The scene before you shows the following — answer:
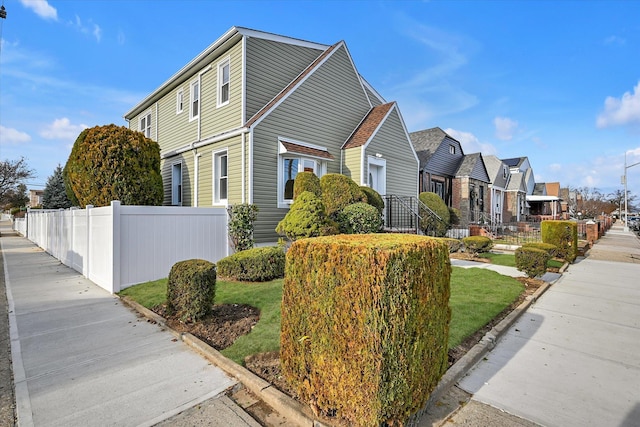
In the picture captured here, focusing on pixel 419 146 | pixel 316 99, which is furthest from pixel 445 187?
pixel 316 99

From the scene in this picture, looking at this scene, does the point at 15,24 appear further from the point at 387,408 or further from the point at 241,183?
the point at 387,408

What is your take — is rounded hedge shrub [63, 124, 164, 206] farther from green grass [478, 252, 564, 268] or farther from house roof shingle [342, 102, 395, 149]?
green grass [478, 252, 564, 268]

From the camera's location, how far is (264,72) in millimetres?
10531

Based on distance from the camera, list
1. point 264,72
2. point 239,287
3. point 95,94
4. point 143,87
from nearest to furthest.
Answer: point 239,287 → point 264,72 → point 95,94 → point 143,87

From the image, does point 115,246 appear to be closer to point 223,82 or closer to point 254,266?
point 254,266

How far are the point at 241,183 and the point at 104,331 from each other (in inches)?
235

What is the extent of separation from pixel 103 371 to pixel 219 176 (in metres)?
8.41

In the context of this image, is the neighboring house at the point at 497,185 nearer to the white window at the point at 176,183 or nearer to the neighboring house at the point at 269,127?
the neighboring house at the point at 269,127

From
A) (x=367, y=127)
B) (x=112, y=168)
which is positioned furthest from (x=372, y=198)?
(x=112, y=168)

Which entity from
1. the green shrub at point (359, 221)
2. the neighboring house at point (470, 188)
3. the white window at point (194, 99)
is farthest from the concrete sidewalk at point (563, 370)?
the neighboring house at point (470, 188)

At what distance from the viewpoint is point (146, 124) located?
16406 millimetres

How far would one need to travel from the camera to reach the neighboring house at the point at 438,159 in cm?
1927

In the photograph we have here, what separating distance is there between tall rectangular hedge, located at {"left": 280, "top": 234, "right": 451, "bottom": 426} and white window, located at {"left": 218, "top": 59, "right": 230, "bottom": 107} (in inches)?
390

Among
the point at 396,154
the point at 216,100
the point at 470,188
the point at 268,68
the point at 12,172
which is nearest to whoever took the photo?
the point at 268,68
